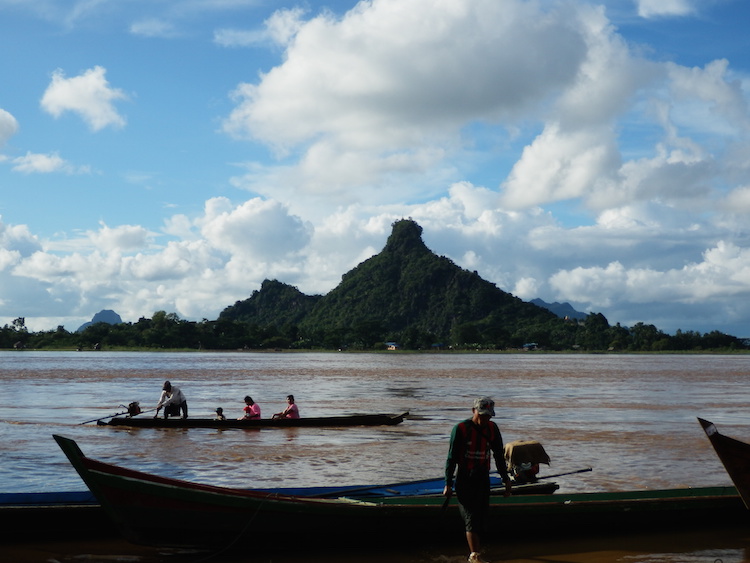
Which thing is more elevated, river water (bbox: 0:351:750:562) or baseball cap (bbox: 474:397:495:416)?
baseball cap (bbox: 474:397:495:416)

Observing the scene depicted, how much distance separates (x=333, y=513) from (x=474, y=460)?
1.93 meters

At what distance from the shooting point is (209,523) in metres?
9.05

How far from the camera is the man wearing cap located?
8.48 meters

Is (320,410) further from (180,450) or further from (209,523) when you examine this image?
(209,523)

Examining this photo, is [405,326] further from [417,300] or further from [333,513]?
[333,513]

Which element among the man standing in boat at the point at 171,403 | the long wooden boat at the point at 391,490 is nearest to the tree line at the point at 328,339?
the man standing in boat at the point at 171,403

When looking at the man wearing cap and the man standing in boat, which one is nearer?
the man wearing cap

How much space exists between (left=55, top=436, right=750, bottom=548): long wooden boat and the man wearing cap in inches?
35.9

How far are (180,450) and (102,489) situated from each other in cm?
1065

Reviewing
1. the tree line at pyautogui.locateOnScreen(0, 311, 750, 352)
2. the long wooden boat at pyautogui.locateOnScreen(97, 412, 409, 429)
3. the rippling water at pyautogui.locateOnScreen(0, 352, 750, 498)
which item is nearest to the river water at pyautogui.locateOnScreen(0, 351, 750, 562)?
the rippling water at pyautogui.locateOnScreen(0, 352, 750, 498)

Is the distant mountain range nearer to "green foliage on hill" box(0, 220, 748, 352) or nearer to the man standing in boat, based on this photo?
"green foliage on hill" box(0, 220, 748, 352)

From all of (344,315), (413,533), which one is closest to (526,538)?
(413,533)

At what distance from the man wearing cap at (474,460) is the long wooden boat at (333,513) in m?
0.91

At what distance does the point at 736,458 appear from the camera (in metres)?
9.82
